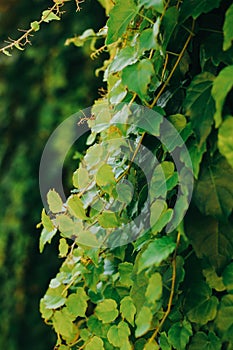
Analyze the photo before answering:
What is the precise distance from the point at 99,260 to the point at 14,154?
5.11 ft

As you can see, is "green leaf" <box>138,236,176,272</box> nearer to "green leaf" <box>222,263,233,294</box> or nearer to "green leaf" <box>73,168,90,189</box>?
"green leaf" <box>222,263,233,294</box>

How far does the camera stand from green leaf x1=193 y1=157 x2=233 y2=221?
1.88 ft

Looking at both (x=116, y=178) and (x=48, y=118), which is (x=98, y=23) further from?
(x=116, y=178)

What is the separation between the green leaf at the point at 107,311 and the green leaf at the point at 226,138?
1.14 feet

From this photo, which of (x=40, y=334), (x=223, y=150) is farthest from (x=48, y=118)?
(x=223, y=150)

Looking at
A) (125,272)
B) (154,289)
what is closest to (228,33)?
(154,289)

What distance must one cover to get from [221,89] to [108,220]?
11.1 inches

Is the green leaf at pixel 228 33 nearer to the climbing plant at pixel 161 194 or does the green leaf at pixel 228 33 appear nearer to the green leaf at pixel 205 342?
the climbing plant at pixel 161 194

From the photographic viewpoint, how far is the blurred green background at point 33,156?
2.24 meters

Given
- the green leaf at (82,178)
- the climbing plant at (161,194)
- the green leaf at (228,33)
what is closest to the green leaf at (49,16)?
the climbing plant at (161,194)

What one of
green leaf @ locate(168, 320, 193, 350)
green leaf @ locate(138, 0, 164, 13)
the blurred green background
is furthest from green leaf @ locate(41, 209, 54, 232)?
the blurred green background

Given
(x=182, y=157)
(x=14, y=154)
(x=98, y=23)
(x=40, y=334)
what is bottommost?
(x=40, y=334)

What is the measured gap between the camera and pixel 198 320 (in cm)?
64

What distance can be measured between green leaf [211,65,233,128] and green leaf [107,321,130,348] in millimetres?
344
